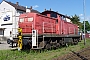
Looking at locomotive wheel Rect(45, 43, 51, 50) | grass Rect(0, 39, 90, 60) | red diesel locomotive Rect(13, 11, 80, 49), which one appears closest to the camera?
grass Rect(0, 39, 90, 60)

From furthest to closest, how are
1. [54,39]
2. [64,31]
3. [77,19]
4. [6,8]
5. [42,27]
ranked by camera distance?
[77,19] → [6,8] → [64,31] → [54,39] → [42,27]

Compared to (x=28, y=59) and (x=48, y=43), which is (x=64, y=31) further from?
(x=28, y=59)

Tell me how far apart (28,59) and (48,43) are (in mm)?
4507

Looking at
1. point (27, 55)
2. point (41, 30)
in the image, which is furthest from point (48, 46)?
point (27, 55)

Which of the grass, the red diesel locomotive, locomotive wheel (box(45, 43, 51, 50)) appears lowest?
the grass

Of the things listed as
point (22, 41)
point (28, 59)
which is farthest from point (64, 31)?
point (28, 59)

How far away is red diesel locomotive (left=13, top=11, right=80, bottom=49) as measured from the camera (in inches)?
511

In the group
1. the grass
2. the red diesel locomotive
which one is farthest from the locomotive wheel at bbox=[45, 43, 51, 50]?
the grass

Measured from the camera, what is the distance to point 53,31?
1638 cm

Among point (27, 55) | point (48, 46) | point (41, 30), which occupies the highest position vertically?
point (41, 30)

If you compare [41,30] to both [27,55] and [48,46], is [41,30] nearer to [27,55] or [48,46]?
[48,46]

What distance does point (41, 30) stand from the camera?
1453 cm

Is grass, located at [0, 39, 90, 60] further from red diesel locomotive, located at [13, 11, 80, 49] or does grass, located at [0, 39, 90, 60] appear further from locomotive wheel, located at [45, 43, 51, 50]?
locomotive wheel, located at [45, 43, 51, 50]

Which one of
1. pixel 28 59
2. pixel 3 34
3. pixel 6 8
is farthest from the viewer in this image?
pixel 6 8
